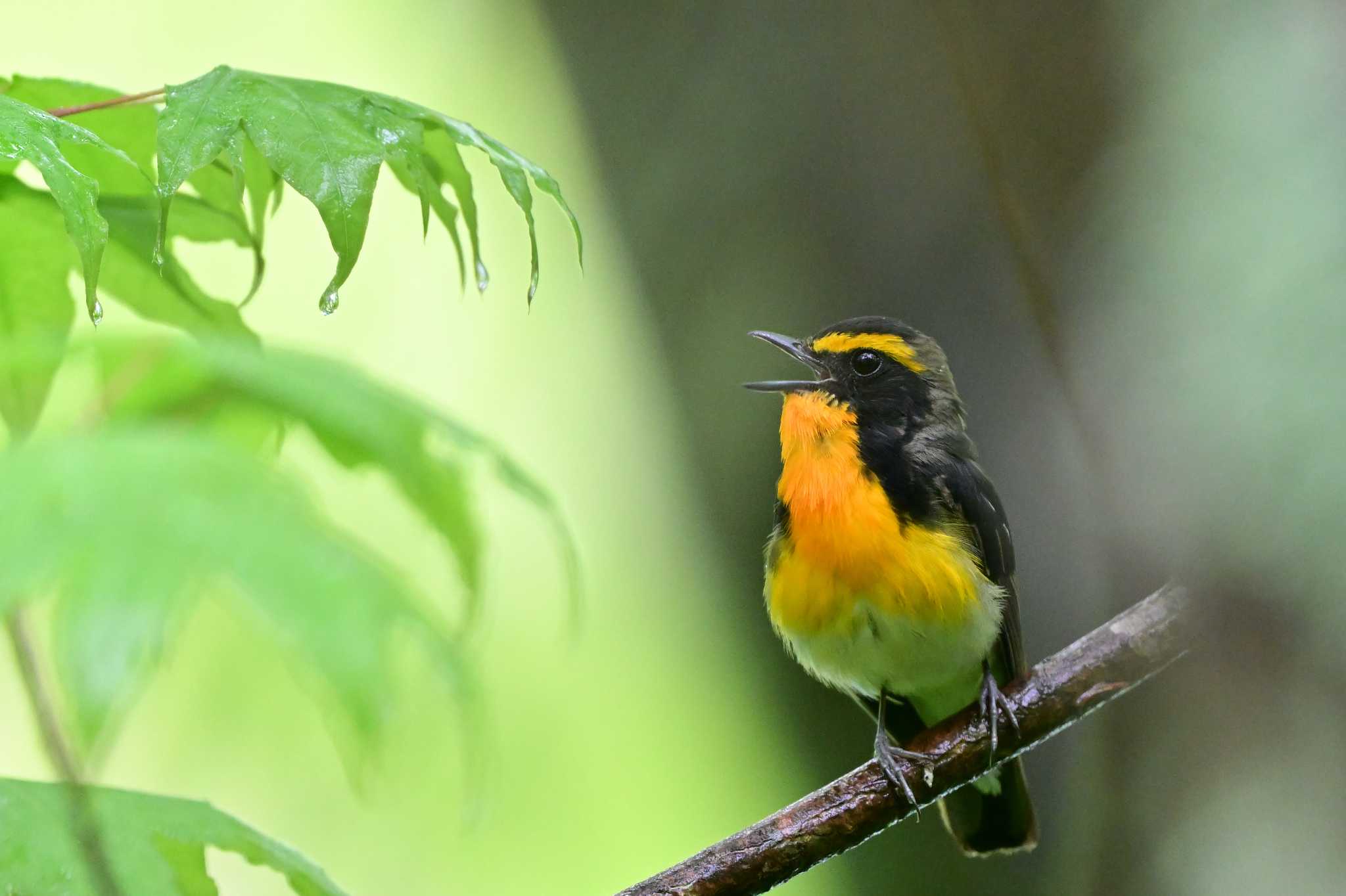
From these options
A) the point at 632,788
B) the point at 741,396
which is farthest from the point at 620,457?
the point at 741,396

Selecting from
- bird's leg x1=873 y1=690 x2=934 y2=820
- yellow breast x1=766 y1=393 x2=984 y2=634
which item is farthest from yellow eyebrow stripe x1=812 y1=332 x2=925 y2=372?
bird's leg x1=873 y1=690 x2=934 y2=820

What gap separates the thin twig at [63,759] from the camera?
1123mm

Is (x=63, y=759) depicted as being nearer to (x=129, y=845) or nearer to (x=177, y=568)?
(x=129, y=845)

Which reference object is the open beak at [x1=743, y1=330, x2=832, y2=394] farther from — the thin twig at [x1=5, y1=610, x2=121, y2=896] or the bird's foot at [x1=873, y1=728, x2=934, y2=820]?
the thin twig at [x1=5, y1=610, x2=121, y2=896]

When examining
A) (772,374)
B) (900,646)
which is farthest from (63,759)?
(772,374)

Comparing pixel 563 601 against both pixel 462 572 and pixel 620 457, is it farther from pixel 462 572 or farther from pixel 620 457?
pixel 462 572

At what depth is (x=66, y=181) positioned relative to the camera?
103 cm

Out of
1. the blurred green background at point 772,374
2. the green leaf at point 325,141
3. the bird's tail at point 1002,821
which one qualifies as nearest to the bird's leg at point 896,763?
the blurred green background at point 772,374

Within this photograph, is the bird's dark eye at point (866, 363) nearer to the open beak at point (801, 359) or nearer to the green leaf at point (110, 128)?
the open beak at point (801, 359)

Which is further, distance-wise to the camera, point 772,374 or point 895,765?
point 772,374

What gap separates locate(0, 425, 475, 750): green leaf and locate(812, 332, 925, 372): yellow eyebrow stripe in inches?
46.1

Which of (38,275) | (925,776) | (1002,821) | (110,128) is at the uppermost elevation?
(110,128)

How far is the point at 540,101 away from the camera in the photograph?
4.29 metres

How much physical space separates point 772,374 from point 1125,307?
6.59 ft
